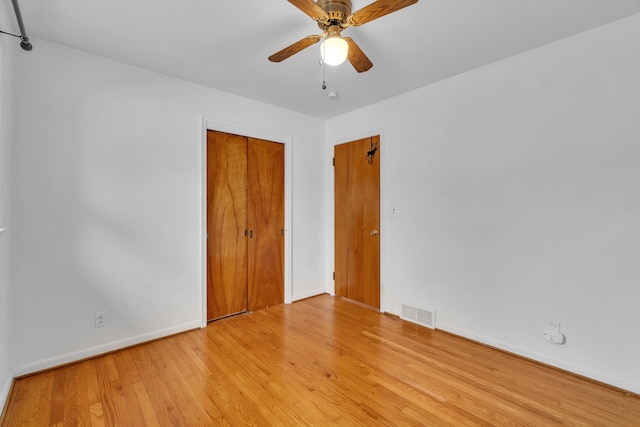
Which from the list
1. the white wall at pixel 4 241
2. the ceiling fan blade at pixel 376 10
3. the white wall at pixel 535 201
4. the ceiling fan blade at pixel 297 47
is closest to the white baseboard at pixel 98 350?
the white wall at pixel 4 241

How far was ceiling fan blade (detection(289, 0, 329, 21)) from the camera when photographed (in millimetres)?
1467

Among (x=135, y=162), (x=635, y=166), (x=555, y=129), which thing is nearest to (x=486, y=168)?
(x=555, y=129)

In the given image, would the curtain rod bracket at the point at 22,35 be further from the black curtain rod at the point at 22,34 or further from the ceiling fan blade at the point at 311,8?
the ceiling fan blade at the point at 311,8

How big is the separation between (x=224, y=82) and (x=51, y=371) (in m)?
2.96

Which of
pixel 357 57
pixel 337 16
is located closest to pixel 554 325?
pixel 357 57

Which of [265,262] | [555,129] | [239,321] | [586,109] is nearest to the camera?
[586,109]

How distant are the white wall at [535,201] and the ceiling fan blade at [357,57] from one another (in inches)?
52.0

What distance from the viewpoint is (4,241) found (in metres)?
1.90

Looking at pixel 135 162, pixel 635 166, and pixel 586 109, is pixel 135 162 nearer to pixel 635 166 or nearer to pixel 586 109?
pixel 586 109

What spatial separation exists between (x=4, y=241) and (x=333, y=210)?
10.7 ft

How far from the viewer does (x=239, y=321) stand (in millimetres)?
3197

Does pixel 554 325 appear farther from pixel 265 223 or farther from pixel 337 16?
pixel 265 223

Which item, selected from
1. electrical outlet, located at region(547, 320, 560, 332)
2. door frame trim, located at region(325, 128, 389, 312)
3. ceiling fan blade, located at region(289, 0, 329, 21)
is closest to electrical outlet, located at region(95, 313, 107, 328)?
door frame trim, located at region(325, 128, 389, 312)

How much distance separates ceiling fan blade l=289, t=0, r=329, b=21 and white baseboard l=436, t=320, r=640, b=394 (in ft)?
9.70
